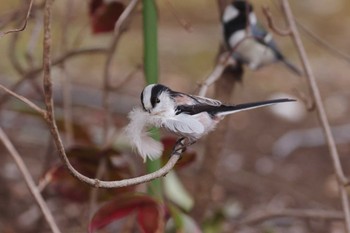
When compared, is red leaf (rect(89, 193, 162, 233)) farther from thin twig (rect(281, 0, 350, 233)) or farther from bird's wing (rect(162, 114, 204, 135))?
thin twig (rect(281, 0, 350, 233))

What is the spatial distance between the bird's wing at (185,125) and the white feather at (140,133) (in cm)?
4

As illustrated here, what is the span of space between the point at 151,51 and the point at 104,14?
0.25 m

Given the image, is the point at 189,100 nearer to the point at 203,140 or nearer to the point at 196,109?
the point at 196,109

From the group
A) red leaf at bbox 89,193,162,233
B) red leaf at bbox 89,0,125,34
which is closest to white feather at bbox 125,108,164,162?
red leaf at bbox 89,193,162,233

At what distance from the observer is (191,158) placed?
1.68 metres

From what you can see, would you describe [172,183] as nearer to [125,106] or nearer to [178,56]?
[125,106]

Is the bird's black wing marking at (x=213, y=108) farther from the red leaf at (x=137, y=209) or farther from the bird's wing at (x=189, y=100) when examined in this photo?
the red leaf at (x=137, y=209)

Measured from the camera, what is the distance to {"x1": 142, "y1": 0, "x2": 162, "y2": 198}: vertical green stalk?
1559 millimetres

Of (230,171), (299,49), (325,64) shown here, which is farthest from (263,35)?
(325,64)

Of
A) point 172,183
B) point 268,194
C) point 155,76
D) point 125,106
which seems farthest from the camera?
point 125,106

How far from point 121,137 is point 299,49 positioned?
1.69 feet

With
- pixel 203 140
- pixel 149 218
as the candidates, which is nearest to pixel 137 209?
pixel 149 218

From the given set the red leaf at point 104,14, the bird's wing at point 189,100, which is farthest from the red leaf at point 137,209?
the red leaf at point 104,14

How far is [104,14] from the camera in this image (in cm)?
177
